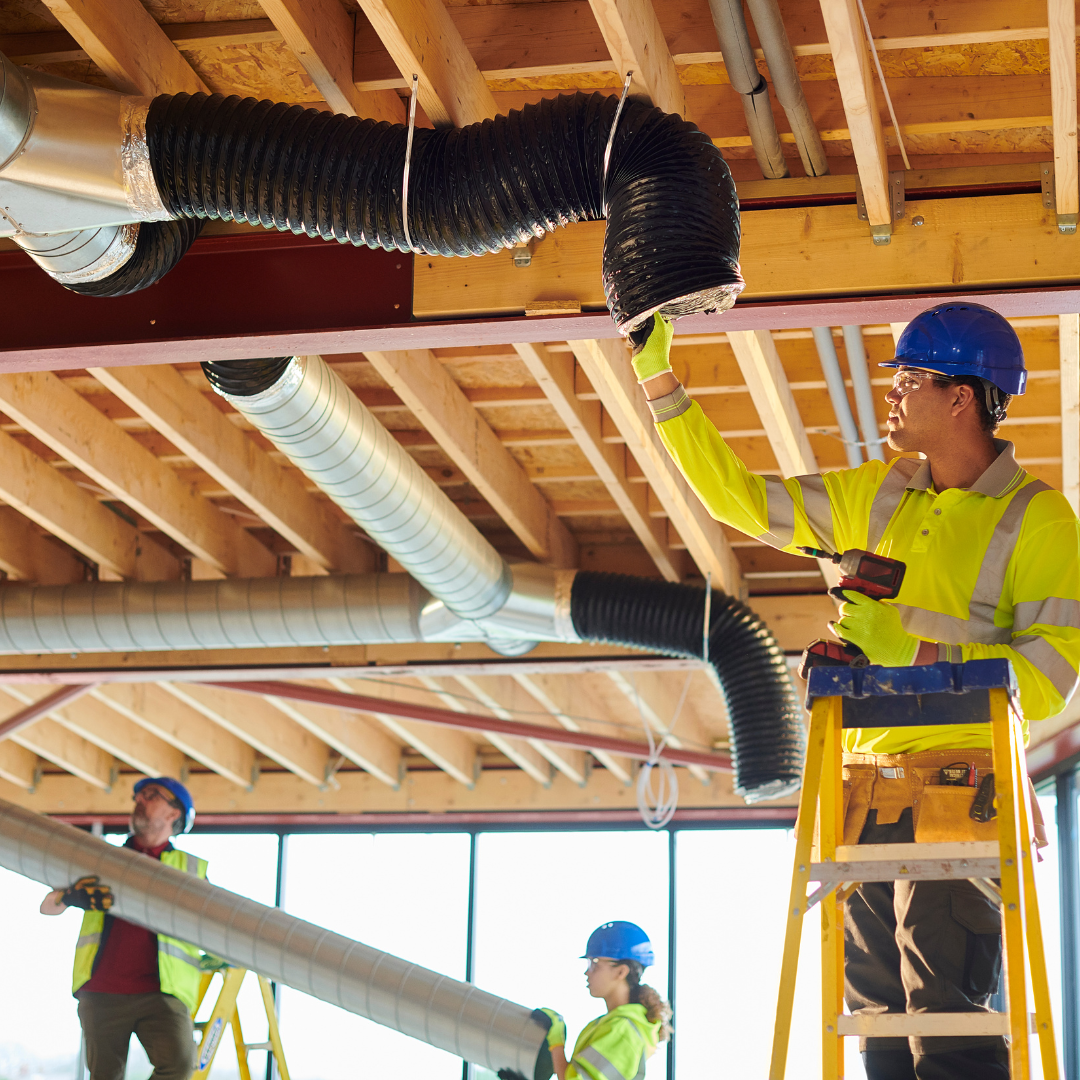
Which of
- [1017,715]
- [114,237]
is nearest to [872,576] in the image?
[1017,715]

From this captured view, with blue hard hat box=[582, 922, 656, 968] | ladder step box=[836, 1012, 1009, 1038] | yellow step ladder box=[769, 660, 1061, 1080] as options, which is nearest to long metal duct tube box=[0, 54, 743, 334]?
yellow step ladder box=[769, 660, 1061, 1080]

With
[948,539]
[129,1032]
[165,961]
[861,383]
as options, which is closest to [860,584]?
[948,539]

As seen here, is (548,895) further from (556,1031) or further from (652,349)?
(652,349)

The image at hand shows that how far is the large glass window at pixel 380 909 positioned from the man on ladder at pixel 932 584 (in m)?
8.15

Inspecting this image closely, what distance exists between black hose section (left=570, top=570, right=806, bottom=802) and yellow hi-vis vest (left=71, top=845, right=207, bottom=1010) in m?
2.18

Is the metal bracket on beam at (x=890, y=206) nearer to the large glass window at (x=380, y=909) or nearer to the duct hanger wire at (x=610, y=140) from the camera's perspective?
the duct hanger wire at (x=610, y=140)

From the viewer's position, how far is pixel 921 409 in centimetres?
251

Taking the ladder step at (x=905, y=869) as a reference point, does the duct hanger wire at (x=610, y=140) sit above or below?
above

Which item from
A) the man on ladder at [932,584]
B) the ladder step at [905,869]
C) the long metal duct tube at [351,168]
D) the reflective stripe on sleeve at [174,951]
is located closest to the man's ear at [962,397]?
the man on ladder at [932,584]

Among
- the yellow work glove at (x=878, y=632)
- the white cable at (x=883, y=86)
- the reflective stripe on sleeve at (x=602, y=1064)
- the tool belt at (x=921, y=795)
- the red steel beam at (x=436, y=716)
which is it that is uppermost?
the white cable at (x=883, y=86)

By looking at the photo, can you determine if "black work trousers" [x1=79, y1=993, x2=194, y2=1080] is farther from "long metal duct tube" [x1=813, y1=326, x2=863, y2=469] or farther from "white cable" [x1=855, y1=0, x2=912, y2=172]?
"white cable" [x1=855, y1=0, x2=912, y2=172]

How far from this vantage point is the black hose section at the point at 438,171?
2.92m

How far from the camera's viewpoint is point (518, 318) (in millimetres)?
3676

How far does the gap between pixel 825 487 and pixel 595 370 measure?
1838mm
